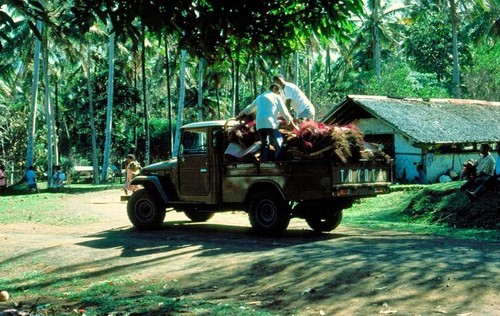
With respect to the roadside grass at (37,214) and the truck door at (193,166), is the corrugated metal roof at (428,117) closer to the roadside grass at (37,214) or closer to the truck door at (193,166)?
the roadside grass at (37,214)

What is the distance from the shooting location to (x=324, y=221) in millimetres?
12383

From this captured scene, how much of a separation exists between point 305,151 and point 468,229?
3839mm

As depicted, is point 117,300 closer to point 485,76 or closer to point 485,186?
point 485,186

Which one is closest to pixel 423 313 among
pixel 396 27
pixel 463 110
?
pixel 463 110

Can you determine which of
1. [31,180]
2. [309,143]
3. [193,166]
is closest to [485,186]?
[309,143]

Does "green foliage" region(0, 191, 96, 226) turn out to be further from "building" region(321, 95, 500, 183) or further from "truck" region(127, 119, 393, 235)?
"building" region(321, 95, 500, 183)

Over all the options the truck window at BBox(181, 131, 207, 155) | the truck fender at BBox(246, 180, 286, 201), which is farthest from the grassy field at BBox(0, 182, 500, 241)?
the truck window at BBox(181, 131, 207, 155)

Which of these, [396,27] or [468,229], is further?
[396,27]

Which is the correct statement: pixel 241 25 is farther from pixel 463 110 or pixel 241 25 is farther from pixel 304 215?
pixel 463 110

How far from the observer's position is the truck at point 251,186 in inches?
432

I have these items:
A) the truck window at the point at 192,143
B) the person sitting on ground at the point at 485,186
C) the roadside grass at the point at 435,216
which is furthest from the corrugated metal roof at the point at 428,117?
the truck window at the point at 192,143

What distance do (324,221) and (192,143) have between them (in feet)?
10.3

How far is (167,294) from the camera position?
7445 mm

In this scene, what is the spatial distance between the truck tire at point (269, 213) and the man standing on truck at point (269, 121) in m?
0.70
